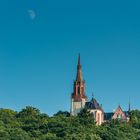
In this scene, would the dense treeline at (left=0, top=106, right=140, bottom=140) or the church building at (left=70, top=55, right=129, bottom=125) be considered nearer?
the dense treeline at (left=0, top=106, right=140, bottom=140)

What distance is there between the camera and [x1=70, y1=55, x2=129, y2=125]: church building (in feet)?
509

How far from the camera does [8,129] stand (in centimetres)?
13350

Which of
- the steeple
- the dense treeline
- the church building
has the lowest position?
the dense treeline

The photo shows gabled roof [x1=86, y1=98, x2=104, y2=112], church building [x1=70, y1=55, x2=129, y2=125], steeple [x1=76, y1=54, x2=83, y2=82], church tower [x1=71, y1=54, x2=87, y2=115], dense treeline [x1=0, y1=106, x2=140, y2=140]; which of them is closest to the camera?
dense treeline [x1=0, y1=106, x2=140, y2=140]

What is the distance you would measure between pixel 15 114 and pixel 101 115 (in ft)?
50.4

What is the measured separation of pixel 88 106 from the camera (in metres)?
156

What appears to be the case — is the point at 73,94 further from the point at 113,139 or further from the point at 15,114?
the point at 113,139

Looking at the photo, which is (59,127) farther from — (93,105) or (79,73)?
(79,73)

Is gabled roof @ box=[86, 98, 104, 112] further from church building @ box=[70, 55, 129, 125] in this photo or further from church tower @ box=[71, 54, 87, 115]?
church tower @ box=[71, 54, 87, 115]

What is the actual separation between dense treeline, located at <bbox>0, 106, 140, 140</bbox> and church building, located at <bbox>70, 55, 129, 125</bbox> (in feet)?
8.23

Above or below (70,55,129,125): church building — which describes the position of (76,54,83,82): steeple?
above

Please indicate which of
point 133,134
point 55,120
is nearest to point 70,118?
point 55,120

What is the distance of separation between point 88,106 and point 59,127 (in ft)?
65.3

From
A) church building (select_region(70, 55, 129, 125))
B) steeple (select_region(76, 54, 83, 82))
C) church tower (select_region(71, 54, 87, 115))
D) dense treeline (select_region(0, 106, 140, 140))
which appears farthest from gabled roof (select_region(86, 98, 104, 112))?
steeple (select_region(76, 54, 83, 82))
